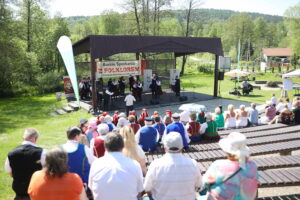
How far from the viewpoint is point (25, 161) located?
11.1 ft

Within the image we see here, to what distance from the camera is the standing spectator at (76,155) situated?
3525 millimetres

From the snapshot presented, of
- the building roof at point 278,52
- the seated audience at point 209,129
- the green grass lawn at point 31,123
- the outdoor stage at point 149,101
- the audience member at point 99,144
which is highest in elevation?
the building roof at point 278,52

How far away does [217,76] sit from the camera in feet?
57.5

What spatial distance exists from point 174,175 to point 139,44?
12253 mm

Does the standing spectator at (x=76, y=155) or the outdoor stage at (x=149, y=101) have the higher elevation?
the standing spectator at (x=76, y=155)

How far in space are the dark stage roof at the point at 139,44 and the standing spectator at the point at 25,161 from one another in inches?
394

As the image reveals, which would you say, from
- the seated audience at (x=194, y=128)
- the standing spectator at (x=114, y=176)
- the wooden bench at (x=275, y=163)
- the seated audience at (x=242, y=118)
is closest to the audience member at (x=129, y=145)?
the standing spectator at (x=114, y=176)

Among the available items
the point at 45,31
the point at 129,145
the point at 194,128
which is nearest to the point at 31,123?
the point at 194,128

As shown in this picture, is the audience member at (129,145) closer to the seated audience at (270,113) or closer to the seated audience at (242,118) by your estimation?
the seated audience at (242,118)

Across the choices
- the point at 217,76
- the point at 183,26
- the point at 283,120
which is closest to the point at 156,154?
the point at 283,120

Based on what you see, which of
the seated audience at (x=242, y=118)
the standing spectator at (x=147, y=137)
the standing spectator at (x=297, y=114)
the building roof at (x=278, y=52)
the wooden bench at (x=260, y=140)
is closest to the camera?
the standing spectator at (x=147, y=137)

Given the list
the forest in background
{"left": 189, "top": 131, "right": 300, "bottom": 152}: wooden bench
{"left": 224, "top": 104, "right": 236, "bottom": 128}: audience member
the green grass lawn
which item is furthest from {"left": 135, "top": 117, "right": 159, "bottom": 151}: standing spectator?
the forest in background

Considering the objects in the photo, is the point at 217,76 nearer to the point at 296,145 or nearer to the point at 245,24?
the point at 296,145

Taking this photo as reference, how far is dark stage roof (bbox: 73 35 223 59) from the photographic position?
13.2 metres
